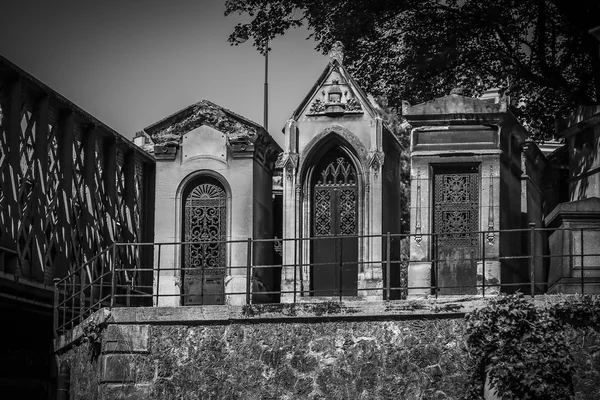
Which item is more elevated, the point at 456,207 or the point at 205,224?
the point at 456,207

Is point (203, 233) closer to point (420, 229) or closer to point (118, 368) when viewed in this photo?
point (420, 229)

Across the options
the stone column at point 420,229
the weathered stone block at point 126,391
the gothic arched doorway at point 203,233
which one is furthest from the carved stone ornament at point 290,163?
the weathered stone block at point 126,391

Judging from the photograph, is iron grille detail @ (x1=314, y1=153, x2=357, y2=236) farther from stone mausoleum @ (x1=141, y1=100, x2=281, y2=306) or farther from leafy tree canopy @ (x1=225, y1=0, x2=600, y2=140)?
leafy tree canopy @ (x1=225, y1=0, x2=600, y2=140)

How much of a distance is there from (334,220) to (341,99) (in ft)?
6.99

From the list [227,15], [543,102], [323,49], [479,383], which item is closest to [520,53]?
[543,102]

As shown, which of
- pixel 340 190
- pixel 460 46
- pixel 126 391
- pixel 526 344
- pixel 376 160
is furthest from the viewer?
pixel 460 46

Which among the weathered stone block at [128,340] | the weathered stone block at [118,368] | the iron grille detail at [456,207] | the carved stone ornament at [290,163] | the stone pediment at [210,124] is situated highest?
the stone pediment at [210,124]

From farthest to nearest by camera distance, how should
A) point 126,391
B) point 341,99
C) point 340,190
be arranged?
point 341,99 < point 340,190 < point 126,391

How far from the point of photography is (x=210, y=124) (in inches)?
1009

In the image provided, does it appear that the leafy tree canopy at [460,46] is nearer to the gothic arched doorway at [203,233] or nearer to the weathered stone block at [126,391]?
the gothic arched doorway at [203,233]

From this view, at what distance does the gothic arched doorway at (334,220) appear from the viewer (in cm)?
2498

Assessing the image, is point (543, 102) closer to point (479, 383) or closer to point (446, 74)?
point (446, 74)

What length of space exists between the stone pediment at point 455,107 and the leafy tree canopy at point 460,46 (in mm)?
7424

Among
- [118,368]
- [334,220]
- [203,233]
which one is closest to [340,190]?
[334,220]
